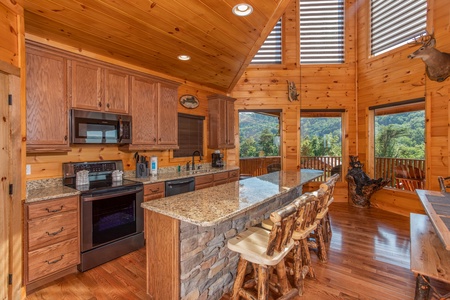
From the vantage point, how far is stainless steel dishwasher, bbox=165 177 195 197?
331cm

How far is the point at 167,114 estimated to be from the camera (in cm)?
378

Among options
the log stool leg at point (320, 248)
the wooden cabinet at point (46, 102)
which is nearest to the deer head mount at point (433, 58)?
the log stool leg at point (320, 248)

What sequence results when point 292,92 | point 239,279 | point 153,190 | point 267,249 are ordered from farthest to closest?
point 292,92
point 153,190
point 239,279
point 267,249

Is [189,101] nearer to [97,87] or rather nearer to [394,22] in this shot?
[97,87]

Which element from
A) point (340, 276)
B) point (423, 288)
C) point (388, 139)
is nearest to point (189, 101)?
point (340, 276)

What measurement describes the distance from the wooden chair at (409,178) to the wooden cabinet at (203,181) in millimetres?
3926

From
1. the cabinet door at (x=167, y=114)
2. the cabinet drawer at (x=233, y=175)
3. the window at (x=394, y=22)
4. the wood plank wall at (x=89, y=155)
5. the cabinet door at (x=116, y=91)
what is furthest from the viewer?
the cabinet drawer at (x=233, y=175)

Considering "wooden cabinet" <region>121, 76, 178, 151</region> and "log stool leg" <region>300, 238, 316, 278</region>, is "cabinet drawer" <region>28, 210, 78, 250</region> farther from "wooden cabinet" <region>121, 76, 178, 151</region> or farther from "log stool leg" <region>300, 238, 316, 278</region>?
"log stool leg" <region>300, 238, 316, 278</region>

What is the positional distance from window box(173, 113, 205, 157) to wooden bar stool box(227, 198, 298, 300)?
279 centimetres

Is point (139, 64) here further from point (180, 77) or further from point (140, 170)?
point (140, 170)

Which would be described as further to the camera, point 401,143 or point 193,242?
point 401,143

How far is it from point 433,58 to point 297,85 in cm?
241

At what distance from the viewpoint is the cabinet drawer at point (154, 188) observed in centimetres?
303

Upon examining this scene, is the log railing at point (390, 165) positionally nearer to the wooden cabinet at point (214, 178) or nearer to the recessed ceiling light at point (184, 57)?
the wooden cabinet at point (214, 178)
